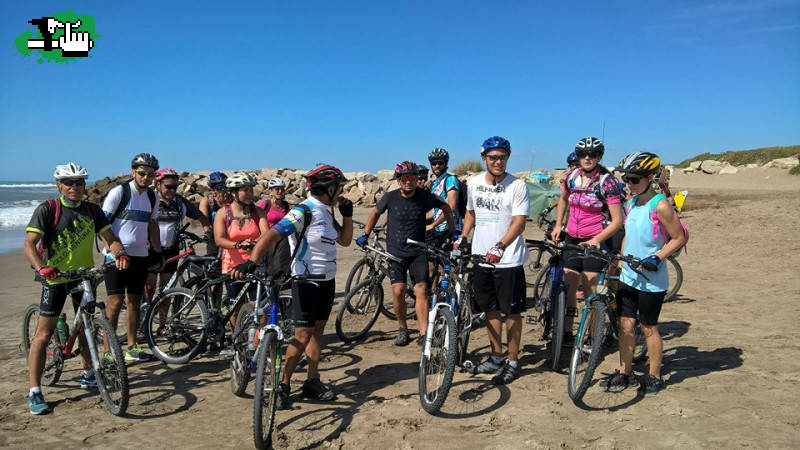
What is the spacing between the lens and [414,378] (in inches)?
216

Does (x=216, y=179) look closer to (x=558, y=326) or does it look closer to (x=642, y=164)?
(x=558, y=326)

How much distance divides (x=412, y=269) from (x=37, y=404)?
3.94 metres

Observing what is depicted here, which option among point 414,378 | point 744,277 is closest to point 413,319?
point 414,378

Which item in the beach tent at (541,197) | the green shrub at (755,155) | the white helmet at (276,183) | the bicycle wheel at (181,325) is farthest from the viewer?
the green shrub at (755,155)

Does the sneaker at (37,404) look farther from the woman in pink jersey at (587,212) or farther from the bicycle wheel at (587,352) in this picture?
the woman in pink jersey at (587,212)

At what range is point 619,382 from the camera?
488cm

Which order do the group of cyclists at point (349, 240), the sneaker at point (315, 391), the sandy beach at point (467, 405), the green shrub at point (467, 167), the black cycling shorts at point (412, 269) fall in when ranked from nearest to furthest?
the sandy beach at point (467, 405) → the group of cyclists at point (349, 240) → the sneaker at point (315, 391) → the black cycling shorts at point (412, 269) → the green shrub at point (467, 167)

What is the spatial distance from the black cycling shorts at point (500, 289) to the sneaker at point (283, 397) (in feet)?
6.78

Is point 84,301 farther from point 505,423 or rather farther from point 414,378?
point 505,423

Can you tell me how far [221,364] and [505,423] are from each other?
335 centimetres

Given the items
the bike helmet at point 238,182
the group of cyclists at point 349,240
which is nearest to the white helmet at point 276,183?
the group of cyclists at point 349,240

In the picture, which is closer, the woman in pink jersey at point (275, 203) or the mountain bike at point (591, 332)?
the mountain bike at point (591, 332)

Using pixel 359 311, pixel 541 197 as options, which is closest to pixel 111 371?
pixel 359 311

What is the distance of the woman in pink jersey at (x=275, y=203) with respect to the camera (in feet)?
23.0
